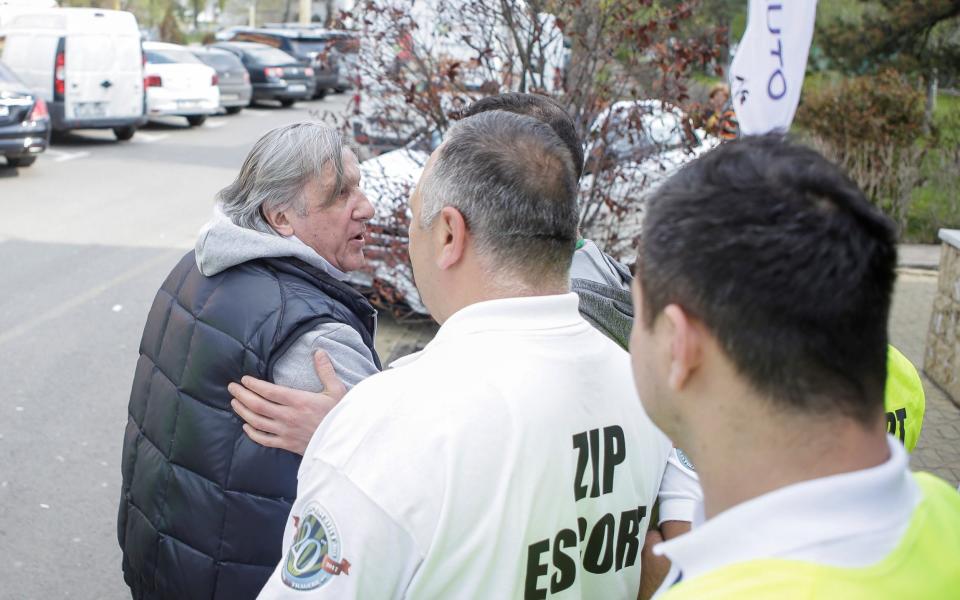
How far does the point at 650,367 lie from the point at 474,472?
457 mm

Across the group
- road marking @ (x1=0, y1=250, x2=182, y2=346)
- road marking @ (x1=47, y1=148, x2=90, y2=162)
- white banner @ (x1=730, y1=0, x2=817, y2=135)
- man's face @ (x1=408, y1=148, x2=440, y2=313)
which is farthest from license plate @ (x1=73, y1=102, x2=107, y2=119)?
man's face @ (x1=408, y1=148, x2=440, y2=313)

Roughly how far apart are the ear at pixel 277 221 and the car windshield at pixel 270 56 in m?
23.5

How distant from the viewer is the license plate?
1667cm

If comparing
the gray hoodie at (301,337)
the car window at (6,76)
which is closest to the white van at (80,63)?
the car window at (6,76)

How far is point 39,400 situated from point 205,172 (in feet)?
31.2

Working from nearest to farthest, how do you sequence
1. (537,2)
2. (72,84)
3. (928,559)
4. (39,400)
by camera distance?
(928,559)
(537,2)
(39,400)
(72,84)

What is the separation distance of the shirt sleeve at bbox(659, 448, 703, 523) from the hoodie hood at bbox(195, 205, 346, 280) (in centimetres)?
96

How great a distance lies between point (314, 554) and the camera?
1595mm

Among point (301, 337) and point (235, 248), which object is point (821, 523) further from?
point (235, 248)

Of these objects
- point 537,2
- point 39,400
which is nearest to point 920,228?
point 537,2

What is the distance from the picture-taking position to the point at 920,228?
12539mm

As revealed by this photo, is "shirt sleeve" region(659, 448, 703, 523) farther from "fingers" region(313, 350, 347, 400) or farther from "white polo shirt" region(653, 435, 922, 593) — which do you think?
"white polo shirt" region(653, 435, 922, 593)

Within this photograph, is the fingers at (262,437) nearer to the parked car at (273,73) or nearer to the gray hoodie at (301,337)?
the gray hoodie at (301,337)

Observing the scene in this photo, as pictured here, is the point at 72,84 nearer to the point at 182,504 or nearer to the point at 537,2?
the point at 537,2
